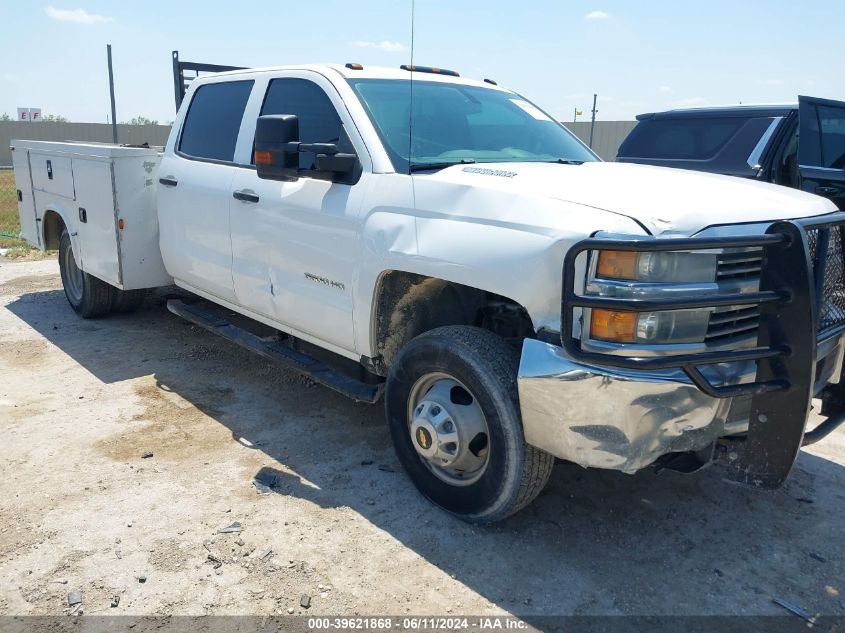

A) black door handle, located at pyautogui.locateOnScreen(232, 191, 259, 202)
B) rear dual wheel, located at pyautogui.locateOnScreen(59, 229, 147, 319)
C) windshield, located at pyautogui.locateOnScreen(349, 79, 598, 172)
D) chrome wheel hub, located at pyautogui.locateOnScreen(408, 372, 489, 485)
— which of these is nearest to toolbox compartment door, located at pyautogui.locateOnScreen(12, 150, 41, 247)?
rear dual wheel, located at pyautogui.locateOnScreen(59, 229, 147, 319)

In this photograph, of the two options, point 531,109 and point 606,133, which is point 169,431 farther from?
point 606,133

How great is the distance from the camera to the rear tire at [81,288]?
21.8ft

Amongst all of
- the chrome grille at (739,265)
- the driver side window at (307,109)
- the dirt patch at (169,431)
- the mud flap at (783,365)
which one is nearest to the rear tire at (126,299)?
the dirt patch at (169,431)

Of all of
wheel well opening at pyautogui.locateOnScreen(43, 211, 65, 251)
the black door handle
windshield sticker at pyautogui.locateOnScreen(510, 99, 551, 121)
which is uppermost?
windshield sticker at pyautogui.locateOnScreen(510, 99, 551, 121)

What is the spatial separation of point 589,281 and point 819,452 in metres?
2.62

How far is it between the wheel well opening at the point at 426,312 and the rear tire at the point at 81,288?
3982mm

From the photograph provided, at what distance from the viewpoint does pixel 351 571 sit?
3045 millimetres

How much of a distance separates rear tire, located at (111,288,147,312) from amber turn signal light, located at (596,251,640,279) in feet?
17.4

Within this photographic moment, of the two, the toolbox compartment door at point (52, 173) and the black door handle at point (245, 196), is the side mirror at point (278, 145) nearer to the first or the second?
the black door handle at point (245, 196)

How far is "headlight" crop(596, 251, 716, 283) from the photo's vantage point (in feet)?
8.50

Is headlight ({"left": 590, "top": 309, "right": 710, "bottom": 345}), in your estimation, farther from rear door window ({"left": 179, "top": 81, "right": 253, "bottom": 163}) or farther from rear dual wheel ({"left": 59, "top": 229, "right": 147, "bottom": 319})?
rear dual wheel ({"left": 59, "top": 229, "right": 147, "bottom": 319})

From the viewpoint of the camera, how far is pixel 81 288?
690cm

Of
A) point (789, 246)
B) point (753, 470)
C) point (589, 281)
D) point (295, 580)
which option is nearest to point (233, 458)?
point (295, 580)

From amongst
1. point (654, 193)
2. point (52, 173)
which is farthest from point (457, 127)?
point (52, 173)
